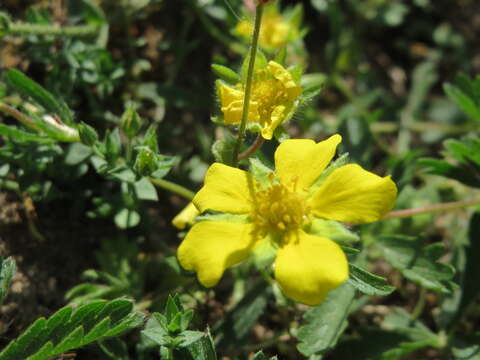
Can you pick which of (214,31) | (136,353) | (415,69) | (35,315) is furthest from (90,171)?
(415,69)

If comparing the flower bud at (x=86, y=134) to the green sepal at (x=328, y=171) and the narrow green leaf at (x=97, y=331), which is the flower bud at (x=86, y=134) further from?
the green sepal at (x=328, y=171)

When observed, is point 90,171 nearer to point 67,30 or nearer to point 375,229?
point 67,30

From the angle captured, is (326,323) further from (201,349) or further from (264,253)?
(264,253)

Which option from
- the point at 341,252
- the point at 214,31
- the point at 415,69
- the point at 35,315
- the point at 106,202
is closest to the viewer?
the point at 341,252

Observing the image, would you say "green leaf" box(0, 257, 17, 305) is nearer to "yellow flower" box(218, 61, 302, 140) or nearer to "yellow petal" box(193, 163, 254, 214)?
"yellow petal" box(193, 163, 254, 214)

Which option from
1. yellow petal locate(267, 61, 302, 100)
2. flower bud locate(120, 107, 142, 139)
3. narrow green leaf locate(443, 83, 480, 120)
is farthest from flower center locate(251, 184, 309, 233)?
narrow green leaf locate(443, 83, 480, 120)

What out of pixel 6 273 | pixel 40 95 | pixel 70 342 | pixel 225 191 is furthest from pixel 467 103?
pixel 6 273
